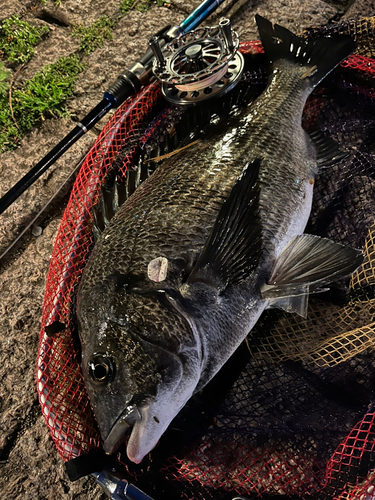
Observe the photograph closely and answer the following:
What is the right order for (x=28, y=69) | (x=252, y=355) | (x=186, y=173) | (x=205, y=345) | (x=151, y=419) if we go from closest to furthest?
(x=151, y=419) → (x=205, y=345) → (x=186, y=173) → (x=252, y=355) → (x=28, y=69)

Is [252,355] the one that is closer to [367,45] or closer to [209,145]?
[209,145]

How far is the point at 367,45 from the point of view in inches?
132

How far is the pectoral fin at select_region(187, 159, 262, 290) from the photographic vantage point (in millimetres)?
2179

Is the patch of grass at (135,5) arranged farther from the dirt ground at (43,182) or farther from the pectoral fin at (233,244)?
the pectoral fin at (233,244)

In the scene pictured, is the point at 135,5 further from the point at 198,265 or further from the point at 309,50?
the point at 198,265

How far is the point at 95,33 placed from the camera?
452cm

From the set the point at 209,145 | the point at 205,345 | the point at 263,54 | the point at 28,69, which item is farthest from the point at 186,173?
the point at 28,69

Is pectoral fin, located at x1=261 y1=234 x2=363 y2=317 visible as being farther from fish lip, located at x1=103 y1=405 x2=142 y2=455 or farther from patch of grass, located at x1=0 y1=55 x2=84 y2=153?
patch of grass, located at x1=0 y1=55 x2=84 y2=153

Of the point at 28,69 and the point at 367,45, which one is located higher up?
the point at 28,69

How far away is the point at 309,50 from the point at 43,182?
2578mm

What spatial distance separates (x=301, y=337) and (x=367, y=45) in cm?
252

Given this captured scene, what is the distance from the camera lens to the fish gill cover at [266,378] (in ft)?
7.63

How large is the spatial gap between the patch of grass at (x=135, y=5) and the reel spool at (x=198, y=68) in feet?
6.12

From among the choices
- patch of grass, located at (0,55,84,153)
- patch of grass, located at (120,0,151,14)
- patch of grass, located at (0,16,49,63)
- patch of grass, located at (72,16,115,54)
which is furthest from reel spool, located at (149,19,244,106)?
patch of grass, located at (0,16,49,63)
